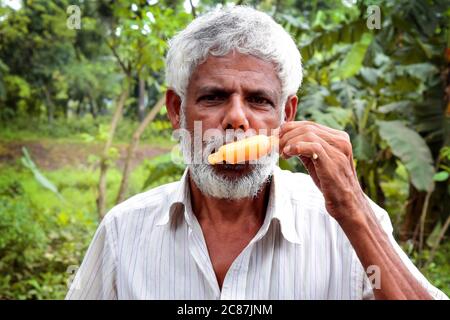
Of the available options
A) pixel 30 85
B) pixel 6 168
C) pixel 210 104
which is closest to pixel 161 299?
pixel 210 104

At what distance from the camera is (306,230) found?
6.03ft

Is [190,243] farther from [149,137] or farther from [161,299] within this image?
[149,137]

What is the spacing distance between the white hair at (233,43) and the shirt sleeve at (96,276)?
0.68 m

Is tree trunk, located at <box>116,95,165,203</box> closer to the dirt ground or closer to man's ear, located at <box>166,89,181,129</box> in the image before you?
man's ear, located at <box>166,89,181,129</box>

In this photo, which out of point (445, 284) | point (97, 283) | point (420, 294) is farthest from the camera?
point (445, 284)

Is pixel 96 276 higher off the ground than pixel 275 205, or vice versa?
pixel 275 205

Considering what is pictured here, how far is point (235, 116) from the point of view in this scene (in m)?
1.77

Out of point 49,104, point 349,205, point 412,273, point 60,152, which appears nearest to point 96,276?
point 349,205

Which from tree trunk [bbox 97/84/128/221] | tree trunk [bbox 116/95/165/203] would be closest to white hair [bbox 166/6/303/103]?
tree trunk [bbox 116/95/165/203]

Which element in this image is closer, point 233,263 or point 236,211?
point 233,263

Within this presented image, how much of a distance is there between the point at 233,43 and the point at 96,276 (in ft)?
3.34

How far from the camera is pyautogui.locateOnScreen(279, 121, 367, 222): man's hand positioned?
154cm

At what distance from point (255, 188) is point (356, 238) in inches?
18.4

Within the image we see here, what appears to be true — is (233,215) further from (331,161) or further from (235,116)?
(331,161)
